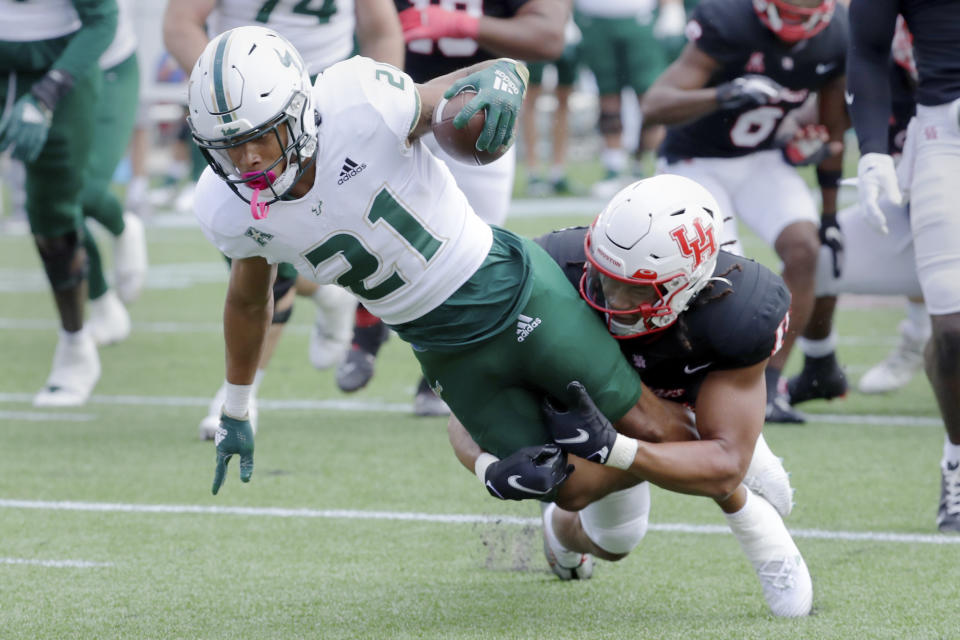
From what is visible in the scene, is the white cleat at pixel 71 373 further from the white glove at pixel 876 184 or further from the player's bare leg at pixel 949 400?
the player's bare leg at pixel 949 400

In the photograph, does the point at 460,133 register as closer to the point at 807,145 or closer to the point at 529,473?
the point at 529,473

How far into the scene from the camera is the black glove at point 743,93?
203 inches

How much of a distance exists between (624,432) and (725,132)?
2487 mm

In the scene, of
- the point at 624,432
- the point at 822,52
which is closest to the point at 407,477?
the point at 624,432

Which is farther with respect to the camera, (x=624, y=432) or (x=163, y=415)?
(x=163, y=415)

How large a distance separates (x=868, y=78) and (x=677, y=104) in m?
1.15

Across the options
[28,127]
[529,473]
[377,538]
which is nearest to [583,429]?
[529,473]

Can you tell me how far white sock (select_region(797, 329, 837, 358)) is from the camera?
548 cm

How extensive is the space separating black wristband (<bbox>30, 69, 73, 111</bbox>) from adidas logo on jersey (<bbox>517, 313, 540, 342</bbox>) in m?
2.86

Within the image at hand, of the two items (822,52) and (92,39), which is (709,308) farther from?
(92,39)

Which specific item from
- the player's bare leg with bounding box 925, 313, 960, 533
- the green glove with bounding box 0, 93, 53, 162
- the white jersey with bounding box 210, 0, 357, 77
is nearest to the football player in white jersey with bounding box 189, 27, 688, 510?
the player's bare leg with bounding box 925, 313, 960, 533

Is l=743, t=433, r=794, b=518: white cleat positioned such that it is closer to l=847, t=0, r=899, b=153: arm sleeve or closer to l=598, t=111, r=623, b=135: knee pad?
l=847, t=0, r=899, b=153: arm sleeve

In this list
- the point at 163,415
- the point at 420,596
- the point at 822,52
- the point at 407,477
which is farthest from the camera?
the point at 163,415

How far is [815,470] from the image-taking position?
4707 mm
